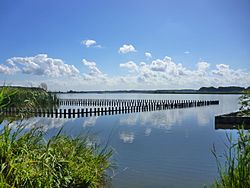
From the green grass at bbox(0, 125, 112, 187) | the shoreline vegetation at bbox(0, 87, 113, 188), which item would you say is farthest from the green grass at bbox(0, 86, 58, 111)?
the green grass at bbox(0, 125, 112, 187)

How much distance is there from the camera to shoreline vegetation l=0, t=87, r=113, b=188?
4.18 meters

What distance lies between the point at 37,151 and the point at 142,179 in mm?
3517

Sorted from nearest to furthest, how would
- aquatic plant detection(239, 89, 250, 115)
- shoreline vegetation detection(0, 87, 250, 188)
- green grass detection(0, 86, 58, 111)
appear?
shoreline vegetation detection(0, 87, 250, 188) < green grass detection(0, 86, 58, 111) < aquatic plant detection(239, 89, 250, 115)

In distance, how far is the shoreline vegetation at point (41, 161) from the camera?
418 centimetres

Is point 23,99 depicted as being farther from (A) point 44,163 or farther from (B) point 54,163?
(A) point 44,163

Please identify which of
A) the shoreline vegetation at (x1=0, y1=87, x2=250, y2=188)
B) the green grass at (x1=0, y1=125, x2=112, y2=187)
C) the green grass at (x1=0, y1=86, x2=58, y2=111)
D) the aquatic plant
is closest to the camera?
the shoreline vegetation at (x1=0, y1=87, x2=250, y2=188)

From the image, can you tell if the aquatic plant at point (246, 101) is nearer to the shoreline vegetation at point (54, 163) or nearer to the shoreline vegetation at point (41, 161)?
the shoreline vegetation at point (54, 163)

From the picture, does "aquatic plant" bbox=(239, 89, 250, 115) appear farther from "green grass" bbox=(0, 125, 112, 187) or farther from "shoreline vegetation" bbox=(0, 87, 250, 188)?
"green grass" bbox=(0, 125, 112, 187)

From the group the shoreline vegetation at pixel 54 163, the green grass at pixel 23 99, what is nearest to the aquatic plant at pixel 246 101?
the shoreline vegetation at pixel 54 163

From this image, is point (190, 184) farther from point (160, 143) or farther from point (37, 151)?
point (160, 143)

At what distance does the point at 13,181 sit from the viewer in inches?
161

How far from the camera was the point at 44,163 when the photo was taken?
4.62m

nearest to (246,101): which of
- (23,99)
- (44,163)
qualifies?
(44,163)

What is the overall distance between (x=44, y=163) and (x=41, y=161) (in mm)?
57
